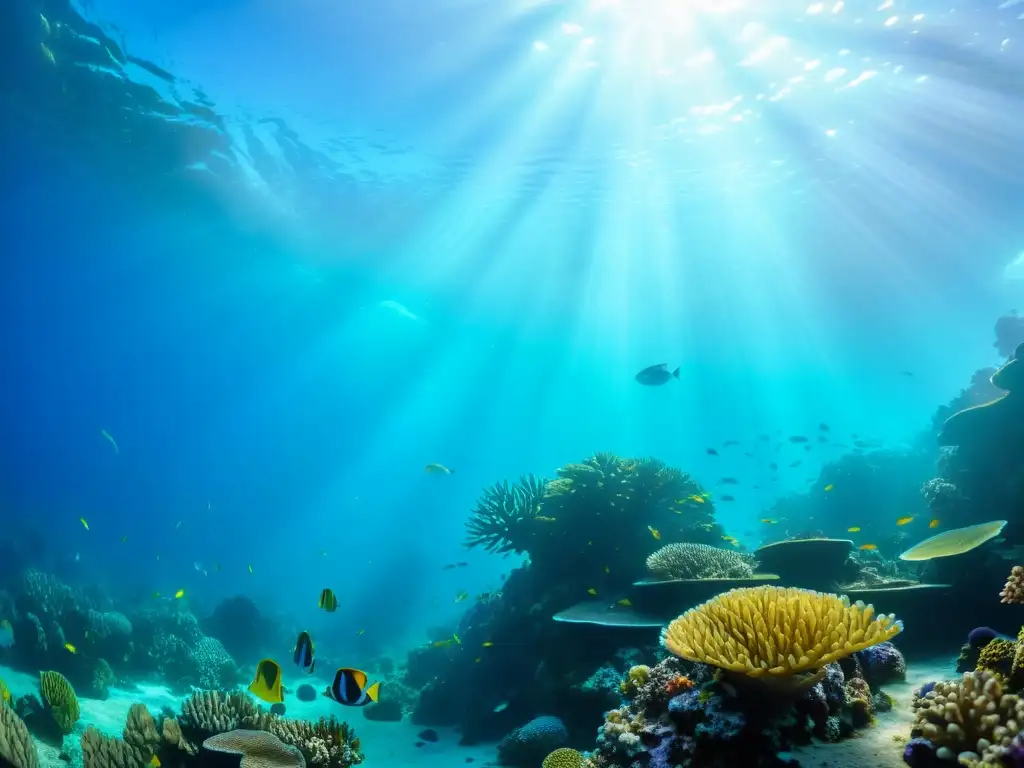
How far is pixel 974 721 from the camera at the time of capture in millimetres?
2674

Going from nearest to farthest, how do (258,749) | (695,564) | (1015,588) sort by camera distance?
(1015,588), (258,749), (695,564)

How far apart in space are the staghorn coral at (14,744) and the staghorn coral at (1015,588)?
8912mm

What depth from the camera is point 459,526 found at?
110 m

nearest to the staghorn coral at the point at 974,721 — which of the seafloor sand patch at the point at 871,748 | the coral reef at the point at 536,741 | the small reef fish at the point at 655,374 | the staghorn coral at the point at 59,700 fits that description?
the seafloor sand patch at the point at 871,748

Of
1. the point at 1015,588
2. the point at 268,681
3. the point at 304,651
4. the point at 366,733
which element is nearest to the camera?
the point at 1015,588

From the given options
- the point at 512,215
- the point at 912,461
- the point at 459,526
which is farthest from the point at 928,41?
the point at 459,526

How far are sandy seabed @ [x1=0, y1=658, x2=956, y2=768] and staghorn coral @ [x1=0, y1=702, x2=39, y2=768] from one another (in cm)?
193

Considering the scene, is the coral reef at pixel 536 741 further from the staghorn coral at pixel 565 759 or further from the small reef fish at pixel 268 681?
the small reef fish at pixel 268 681

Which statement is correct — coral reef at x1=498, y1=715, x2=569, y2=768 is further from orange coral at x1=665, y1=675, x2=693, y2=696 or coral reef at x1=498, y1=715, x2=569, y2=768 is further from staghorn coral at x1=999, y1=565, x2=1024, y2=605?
staghorn coral at x1=999, y1=565, x2=1024, y2=605

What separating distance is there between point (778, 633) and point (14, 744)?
6836 millimetres

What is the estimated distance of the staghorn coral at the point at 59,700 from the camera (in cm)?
738

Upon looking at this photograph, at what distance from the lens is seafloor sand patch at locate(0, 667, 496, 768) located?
331 inches

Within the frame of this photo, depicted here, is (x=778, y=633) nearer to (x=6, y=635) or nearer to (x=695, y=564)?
(x=695, y=564)

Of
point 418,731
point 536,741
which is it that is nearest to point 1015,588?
point 536,741
